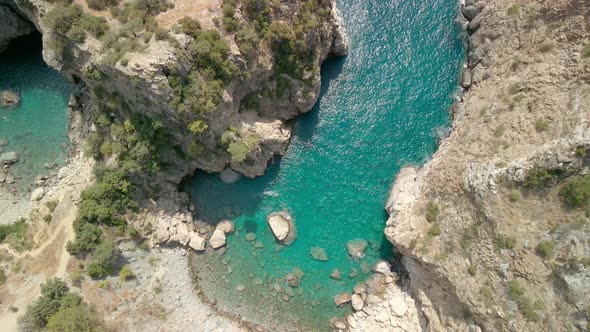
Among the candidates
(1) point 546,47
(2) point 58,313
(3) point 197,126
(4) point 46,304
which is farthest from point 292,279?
(1) point 546,47

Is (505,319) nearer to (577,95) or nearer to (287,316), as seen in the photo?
(577,95)

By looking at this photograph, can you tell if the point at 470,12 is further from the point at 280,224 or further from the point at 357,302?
the point at 357,302

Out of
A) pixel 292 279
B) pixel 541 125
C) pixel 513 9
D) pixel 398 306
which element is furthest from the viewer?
pixel 292 279

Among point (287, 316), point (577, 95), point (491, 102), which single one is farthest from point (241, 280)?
point (577, 95)

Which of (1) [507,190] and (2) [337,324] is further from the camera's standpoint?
(2) [337,324]

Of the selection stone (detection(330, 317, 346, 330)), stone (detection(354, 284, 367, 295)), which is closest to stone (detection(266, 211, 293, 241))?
stone (detection(354, 284, 367, 295))

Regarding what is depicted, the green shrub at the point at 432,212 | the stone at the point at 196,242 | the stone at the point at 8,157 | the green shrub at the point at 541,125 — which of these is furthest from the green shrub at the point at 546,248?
the stone at the point at 8,157

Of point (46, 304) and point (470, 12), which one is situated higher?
point (470, 12)

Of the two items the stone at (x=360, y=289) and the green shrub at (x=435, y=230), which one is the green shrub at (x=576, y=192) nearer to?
the green shrub at (x=435, y=230)
